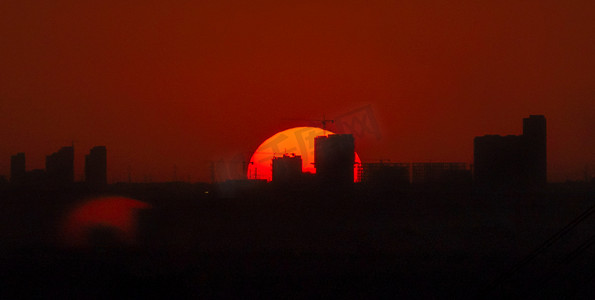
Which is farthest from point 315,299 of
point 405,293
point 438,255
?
point 438,255

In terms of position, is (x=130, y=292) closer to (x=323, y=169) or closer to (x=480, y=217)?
(x=480, y=217)

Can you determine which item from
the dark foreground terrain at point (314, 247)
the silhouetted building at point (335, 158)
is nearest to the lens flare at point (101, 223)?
the dark foreground terrain at point (314, 247)

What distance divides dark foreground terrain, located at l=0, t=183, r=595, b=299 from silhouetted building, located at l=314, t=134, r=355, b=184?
999cm

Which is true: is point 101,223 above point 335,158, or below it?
below

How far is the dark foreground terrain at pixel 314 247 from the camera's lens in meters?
46.4

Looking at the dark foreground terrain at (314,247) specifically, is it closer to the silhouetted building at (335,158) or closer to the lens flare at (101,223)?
the lens flare at (101,223)

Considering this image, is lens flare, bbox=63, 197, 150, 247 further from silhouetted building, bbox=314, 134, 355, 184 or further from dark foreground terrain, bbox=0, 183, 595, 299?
silhouetted building, bbox=314, 134, 355, 184

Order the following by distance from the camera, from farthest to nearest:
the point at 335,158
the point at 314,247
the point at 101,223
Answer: the point at 335,158 < the point at 101,223 < the point at 314,247

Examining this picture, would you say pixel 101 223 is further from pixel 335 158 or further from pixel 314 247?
pixel 335 158

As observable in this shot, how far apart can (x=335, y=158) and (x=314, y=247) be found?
62487 mm

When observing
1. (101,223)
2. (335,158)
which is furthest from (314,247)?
(335,158)

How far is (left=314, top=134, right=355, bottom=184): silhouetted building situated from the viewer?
127375 mm

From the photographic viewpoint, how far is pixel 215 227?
8356 centimetres

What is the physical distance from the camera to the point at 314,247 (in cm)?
6944
